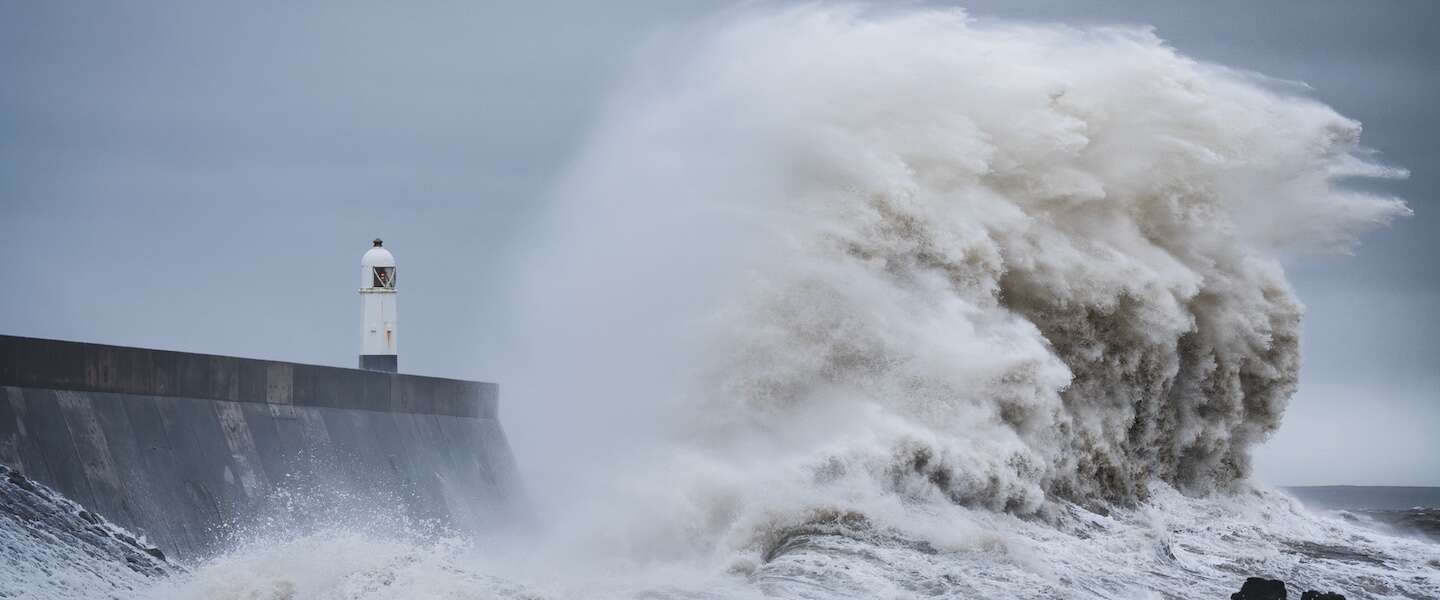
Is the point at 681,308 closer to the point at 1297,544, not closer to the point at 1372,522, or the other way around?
the point at 1297,544

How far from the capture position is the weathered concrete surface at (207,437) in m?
12.0

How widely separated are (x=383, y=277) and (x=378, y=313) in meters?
0.43

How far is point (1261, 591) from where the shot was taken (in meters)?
14.1

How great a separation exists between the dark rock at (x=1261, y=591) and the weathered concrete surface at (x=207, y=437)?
7184mm

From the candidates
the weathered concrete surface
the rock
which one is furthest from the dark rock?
the weathered concrete surface

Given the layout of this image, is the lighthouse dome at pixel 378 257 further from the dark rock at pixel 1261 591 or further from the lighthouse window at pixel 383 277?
the dark rock at pixel 1261 591

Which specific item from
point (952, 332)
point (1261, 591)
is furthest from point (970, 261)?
point (1261, 591)

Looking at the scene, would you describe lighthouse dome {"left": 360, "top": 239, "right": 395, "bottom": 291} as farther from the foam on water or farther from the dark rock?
the dark rock

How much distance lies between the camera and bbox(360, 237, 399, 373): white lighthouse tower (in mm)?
19969

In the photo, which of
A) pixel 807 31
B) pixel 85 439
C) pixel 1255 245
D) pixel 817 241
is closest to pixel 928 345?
pixel 817 241

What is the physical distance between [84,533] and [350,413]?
4989mm

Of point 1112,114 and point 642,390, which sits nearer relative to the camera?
point 642,390

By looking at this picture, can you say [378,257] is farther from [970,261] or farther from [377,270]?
[970,261]

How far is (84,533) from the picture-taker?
37.8ft
